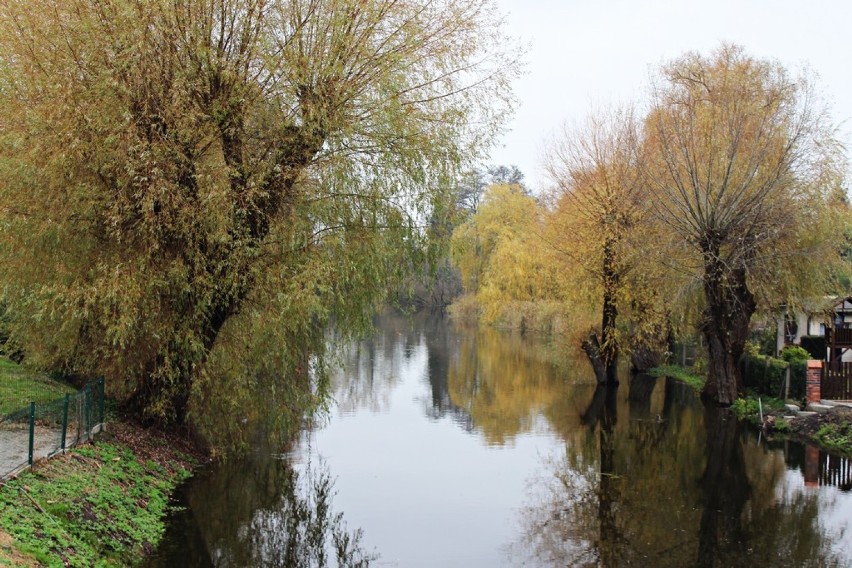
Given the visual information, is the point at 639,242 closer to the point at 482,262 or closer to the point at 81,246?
the point at 81,246

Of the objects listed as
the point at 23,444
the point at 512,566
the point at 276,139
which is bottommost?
the point at 512,566

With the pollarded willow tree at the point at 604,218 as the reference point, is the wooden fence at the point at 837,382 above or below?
below

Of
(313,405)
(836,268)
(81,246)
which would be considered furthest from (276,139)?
(836,268)

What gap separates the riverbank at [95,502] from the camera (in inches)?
324

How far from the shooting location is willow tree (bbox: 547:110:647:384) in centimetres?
2531

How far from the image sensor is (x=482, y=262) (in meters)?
47.6

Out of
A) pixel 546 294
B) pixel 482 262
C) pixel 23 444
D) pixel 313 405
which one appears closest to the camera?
pixel 23 444

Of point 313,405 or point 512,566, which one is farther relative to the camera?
point 313,405

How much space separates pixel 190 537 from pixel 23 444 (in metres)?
2.71

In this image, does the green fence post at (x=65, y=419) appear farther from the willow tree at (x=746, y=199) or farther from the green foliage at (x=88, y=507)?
the willow tree at (x=746, y=199)

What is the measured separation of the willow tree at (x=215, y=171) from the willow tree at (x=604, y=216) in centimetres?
1141

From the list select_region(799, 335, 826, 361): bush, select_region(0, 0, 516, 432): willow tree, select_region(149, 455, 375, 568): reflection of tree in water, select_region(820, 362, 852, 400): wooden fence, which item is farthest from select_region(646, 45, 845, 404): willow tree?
select_region(149, 455, 375, 568): reflection of tree in water

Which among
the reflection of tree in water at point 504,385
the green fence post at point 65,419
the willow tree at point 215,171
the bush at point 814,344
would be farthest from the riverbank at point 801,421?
the green fence post at point 65,419

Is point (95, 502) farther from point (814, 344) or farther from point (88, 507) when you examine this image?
point (814, 344)
